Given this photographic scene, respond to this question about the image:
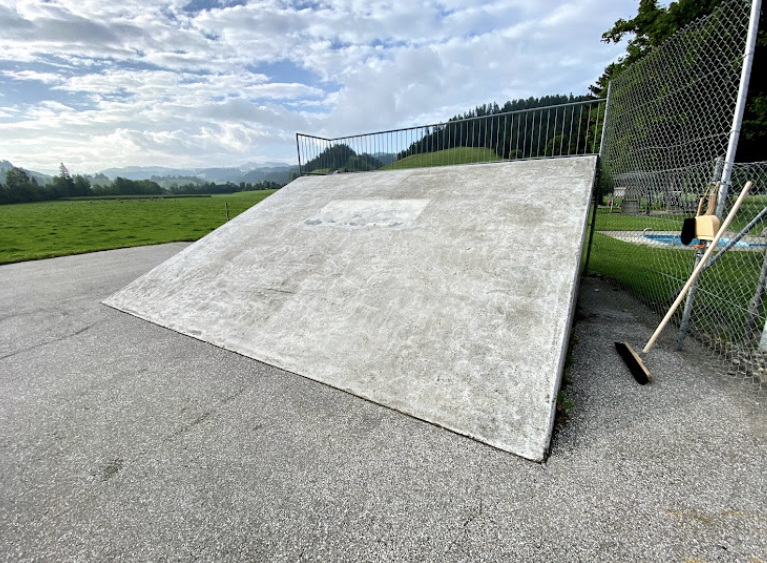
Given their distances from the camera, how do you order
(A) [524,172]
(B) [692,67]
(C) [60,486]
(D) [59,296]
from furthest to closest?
(D) [59,296] < (A) [524,172] < (B) [692,67] < (C) [60,486]

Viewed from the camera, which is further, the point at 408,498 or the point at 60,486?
the point at 60,486

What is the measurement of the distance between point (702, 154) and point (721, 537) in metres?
3.72

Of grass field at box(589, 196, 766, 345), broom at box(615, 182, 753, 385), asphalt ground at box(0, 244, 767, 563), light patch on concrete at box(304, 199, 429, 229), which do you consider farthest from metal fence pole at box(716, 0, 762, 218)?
light patch on concrete at box(304, 199, 429, 229)

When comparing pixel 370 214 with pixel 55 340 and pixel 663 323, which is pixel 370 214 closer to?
pixel 663 323

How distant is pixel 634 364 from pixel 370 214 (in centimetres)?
380

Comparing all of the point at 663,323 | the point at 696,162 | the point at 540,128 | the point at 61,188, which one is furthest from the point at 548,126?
the point at 61,188

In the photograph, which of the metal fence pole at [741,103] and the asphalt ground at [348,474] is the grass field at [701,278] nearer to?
the metal fence pole at [741,103]

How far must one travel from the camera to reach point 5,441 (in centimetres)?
240

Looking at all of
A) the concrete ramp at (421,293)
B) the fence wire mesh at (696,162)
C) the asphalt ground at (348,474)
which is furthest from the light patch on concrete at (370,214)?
the fence wire mesh at (696,162)

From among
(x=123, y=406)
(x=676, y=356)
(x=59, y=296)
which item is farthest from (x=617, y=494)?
(x=59, y=296)

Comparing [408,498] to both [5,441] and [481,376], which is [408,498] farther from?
[5,441]

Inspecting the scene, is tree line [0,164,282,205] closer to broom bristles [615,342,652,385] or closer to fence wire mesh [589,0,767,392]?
fence wire mesh [589,0,767,392]

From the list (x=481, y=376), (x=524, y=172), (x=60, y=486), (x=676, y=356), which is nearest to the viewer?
(x=60, y=486)

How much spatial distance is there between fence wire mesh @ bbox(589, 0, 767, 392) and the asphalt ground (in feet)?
3.25
